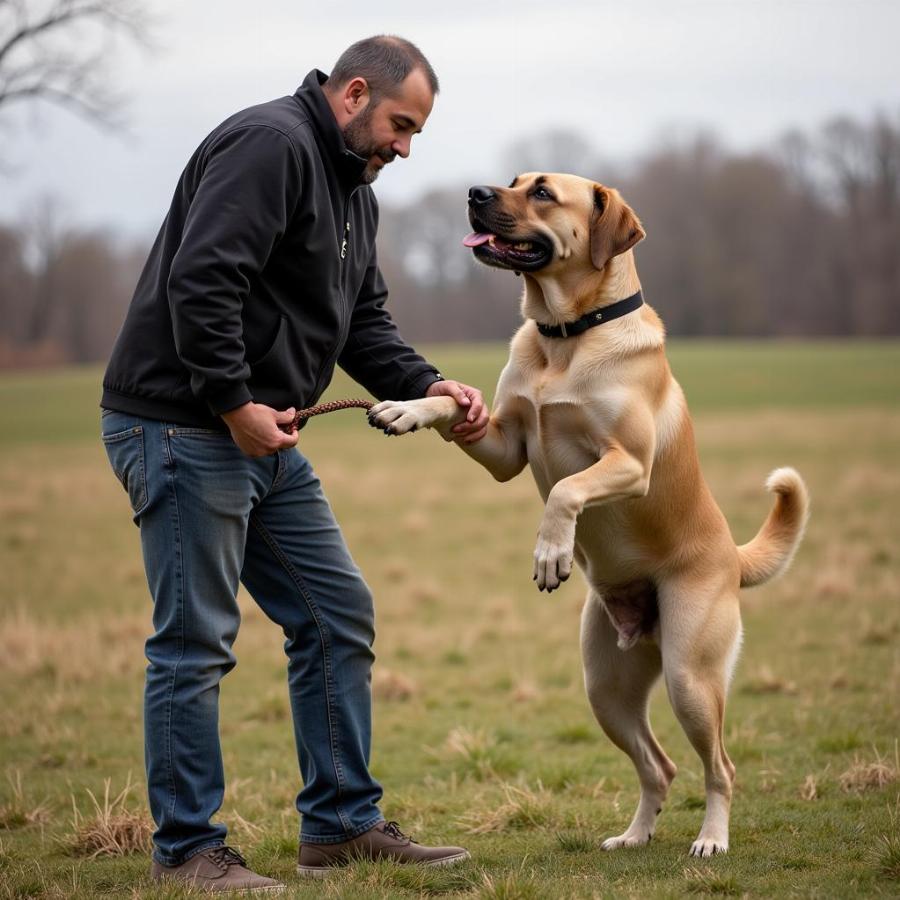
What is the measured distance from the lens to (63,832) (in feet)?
15.6

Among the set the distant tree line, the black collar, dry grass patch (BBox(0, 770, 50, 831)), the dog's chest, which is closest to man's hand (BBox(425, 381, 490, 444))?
the dog's chest

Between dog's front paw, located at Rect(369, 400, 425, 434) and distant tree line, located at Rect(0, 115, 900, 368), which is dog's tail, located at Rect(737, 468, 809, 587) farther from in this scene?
distant tree line, located at Rect(0, 115, 900, 368)

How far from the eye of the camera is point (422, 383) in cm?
466

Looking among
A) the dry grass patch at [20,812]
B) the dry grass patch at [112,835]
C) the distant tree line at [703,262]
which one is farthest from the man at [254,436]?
the distant tree line at [703,262]

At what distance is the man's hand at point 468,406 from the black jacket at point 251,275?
46cm

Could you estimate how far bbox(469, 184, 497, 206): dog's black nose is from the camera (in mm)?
4477

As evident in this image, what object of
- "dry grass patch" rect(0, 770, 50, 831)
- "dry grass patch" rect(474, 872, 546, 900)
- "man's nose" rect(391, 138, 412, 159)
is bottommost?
"dry grass patch" rect(0, 770, 50, 831)

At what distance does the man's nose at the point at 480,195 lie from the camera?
4.48 meters

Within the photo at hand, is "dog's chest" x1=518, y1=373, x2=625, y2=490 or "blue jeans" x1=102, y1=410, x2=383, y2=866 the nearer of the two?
"blue jeans" x1=102, y1=410, x2=383, y2=866

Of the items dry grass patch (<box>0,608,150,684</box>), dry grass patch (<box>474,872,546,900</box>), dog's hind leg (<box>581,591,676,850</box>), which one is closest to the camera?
dry grass patch (<box>474,872,546,900</box>)

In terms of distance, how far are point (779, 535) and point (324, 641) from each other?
196 centimetres

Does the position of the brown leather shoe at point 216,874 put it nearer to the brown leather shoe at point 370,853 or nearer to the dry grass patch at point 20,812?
the brown leather shoe at point 370,853

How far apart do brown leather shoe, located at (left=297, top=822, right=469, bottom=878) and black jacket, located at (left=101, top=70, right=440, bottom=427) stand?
1.55 metres

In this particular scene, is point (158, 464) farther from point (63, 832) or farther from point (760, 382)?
point (760, 382)
